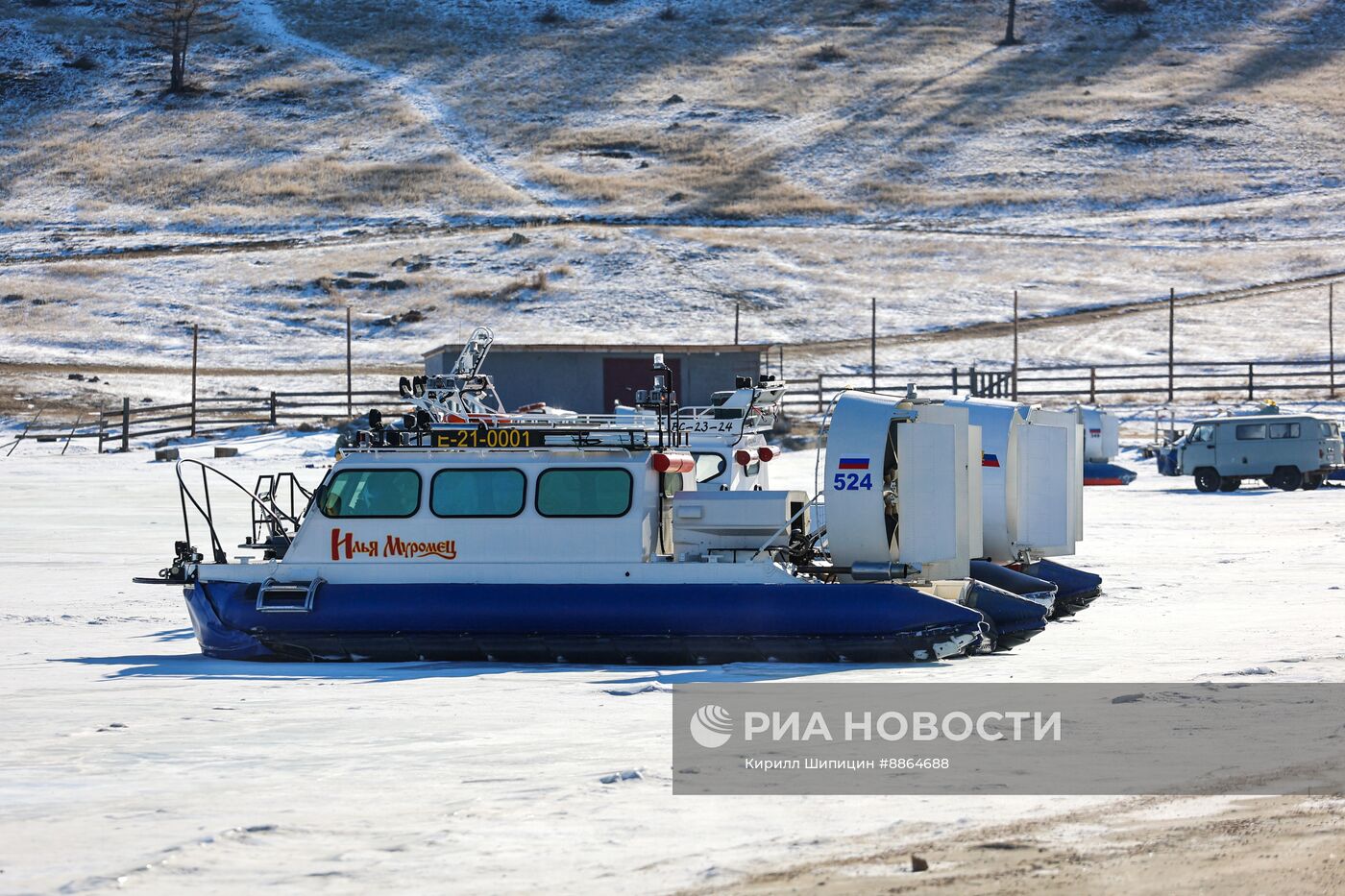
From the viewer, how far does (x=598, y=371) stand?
44812mm

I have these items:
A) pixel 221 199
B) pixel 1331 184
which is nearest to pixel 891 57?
pixel 1331 184

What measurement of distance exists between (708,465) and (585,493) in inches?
129

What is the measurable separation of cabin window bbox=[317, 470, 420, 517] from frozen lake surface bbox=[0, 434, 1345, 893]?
129 centimetres

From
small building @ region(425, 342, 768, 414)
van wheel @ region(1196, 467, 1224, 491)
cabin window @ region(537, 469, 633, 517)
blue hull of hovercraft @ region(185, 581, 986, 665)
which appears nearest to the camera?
blue hull of hovercraft @ region(185, 581, 986, 665)

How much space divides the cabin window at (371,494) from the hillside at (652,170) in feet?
141

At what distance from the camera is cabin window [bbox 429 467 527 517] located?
43.5 ft

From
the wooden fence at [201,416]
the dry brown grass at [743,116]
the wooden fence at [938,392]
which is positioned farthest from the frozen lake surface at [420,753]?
the dry brown grass at [743,116]

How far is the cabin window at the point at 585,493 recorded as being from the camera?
43.0 feet

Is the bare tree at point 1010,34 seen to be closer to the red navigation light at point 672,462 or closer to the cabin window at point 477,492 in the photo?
the red navigation light at point 672,462

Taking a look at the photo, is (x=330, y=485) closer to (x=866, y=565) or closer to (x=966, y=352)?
(x=866, y=565)

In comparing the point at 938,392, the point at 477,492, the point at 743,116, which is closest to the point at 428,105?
the point at 743,116

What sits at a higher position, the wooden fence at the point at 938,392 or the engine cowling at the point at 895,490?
the wooden fence at the point at 938,392

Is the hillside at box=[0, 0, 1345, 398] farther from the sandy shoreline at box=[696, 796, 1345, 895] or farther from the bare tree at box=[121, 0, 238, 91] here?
the sandy shoreline at box=[696, 796, 1345, 895]

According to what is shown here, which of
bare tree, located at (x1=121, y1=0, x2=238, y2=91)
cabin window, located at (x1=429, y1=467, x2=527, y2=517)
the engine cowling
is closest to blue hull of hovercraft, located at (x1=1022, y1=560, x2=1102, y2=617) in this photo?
the engine cowling
